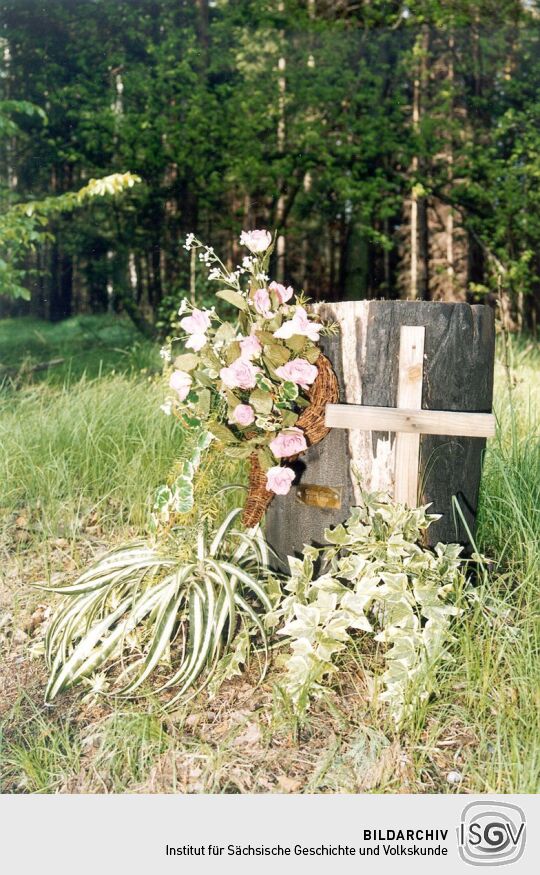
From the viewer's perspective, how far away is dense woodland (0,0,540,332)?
7145mm

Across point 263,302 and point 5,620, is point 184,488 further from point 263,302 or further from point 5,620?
point 5,620

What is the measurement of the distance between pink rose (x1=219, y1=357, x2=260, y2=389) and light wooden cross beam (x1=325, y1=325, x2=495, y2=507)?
0.28m

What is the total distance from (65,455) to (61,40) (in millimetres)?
5160

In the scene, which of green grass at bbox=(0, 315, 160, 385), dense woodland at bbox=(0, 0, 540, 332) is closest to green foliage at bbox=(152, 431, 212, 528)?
green grass at bbox=(0, 315, 160, 385)

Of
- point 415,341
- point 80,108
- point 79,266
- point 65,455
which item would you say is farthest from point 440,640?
point 80,108

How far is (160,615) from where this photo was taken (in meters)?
2.36

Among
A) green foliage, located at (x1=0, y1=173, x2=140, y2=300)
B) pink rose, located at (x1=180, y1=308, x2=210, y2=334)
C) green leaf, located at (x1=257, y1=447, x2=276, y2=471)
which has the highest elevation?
green foliage, located at (x1=0, y1=173, x2=140, y2=300)

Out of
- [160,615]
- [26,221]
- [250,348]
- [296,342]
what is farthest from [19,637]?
[26,221]

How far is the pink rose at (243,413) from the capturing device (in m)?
2.41

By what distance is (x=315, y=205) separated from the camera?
25.8 feet

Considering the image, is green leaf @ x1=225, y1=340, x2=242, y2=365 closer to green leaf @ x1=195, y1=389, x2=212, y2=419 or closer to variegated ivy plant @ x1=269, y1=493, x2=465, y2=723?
green leaf @ x1=195, y1=389, x2=212, y2=419
